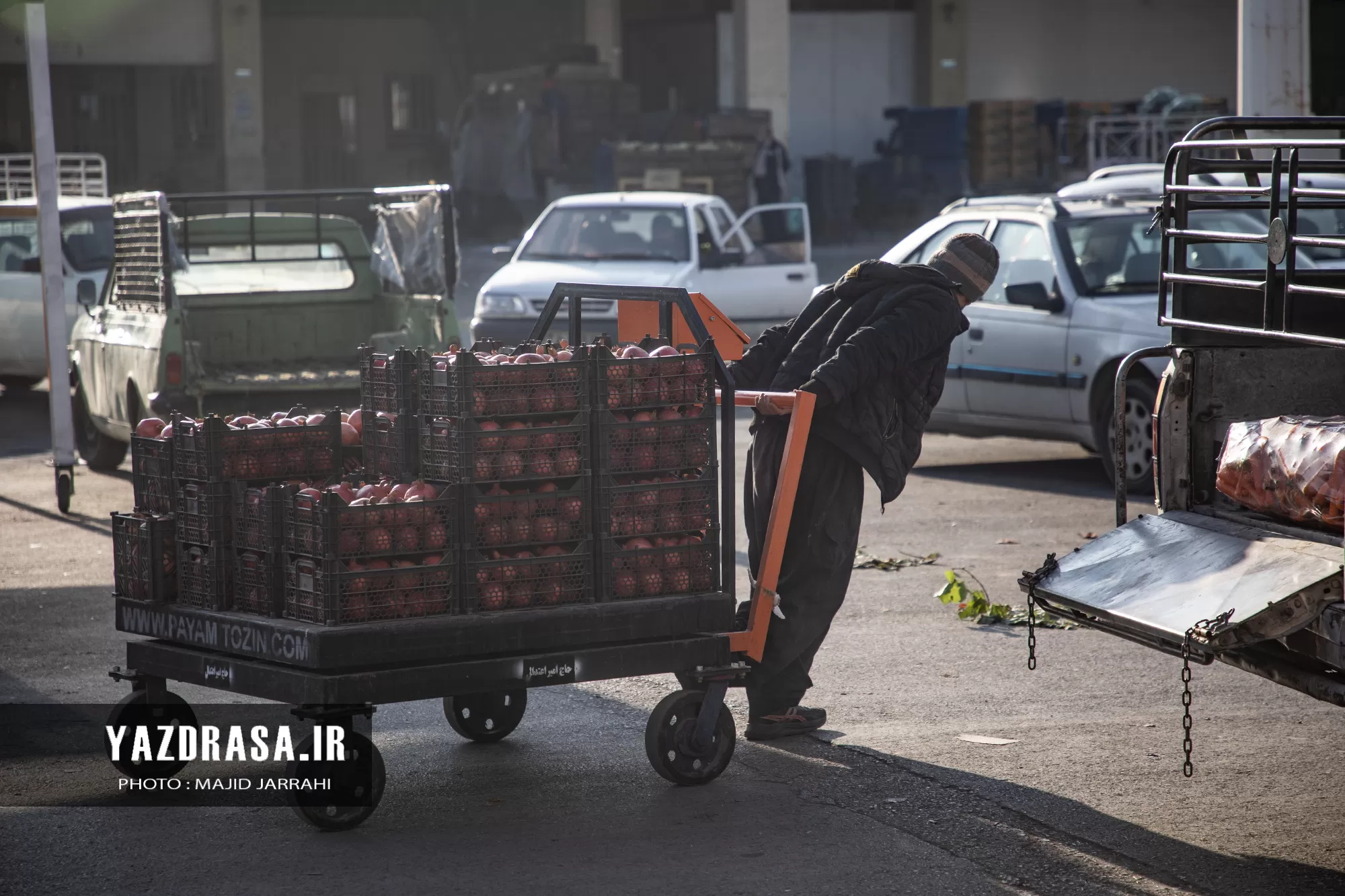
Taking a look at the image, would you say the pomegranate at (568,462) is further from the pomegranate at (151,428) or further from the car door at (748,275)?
the car door at (748,275)

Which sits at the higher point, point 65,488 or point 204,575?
point 204,575

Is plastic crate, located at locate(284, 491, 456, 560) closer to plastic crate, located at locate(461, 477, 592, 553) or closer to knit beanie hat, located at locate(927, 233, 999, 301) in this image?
plastic crate, located at locate(461, 477, 592, 553)

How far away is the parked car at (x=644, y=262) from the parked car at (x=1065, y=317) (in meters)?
4.17

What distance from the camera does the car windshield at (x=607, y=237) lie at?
637 inches

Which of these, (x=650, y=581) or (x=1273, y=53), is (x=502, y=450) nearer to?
(x=650, y=581)

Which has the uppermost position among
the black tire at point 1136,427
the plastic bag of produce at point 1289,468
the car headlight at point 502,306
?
the car headlight at point 502,306

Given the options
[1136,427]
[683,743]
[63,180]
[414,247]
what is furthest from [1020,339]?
[63,180]

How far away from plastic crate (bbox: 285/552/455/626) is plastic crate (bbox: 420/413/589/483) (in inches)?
10.5

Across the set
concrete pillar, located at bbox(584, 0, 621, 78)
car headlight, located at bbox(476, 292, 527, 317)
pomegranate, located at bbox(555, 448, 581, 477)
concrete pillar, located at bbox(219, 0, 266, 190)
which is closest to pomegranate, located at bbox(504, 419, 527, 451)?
pomegranate, located at bbox(555, 448, 581, 477)

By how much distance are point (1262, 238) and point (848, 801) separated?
2121mm

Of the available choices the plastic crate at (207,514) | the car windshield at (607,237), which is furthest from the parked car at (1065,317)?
the plastic crate at (207,514)

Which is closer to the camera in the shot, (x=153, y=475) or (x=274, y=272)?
(x=153, y=475)

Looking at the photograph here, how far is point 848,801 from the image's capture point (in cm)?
533

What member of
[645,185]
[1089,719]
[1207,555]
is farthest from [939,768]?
[645,185]
